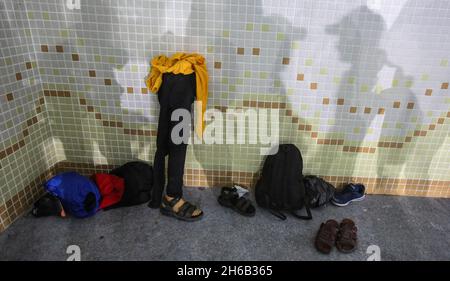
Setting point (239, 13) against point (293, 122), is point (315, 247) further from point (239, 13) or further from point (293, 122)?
point (239, 13)

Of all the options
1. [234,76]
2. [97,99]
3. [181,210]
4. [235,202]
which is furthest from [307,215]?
[97,99]

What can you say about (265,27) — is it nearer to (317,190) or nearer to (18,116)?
(317,190)

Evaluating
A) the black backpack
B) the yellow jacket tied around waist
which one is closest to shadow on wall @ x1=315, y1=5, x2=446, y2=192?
the black backpack

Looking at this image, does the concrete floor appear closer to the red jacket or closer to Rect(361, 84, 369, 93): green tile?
the red jacket

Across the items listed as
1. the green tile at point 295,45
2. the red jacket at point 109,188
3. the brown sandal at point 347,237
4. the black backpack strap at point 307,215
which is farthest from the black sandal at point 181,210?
the green tile at point 295,45

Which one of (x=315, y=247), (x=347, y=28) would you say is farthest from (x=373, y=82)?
(x=315, y=247)

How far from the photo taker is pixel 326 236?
6.64 feet

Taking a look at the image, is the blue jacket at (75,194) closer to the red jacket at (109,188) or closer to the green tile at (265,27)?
the red jacket at (109,188)

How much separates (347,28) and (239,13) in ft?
2.45

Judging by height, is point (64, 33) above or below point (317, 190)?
above

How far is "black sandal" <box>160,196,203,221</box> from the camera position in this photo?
2.19 meters

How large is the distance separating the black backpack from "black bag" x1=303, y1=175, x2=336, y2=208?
0.06 m

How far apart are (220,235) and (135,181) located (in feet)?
2.59

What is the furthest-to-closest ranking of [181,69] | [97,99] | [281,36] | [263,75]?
[97,99], [263,75], [281,36], [181,69]
